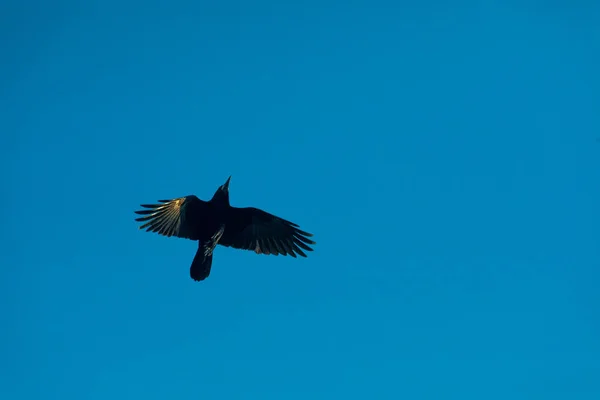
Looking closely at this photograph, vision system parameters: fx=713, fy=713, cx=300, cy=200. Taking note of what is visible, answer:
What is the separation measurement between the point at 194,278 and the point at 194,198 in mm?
1909

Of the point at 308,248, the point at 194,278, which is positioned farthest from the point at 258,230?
the point at 194,278

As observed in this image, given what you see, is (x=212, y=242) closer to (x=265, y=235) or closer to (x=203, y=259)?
(x=203, y=259)

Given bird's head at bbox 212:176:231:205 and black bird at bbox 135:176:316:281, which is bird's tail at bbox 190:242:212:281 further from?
bird's head at bbox 212:176:231:205

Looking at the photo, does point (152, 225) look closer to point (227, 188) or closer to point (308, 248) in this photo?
point (227, 188)

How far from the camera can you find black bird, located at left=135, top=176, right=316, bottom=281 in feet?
51.2

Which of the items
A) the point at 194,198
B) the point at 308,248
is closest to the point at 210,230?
the point at 194,198

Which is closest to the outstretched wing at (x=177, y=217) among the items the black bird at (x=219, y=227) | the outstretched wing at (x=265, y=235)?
the black bird at (x=219, y=227)

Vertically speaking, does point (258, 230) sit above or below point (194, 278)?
above

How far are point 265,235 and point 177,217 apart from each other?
2123mm

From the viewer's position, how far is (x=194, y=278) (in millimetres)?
14836

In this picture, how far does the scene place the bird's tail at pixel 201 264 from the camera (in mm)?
14883

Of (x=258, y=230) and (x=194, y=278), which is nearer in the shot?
(x=194, y=278)

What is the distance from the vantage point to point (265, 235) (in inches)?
655

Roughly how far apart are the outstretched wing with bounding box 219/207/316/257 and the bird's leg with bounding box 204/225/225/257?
1.90ft
